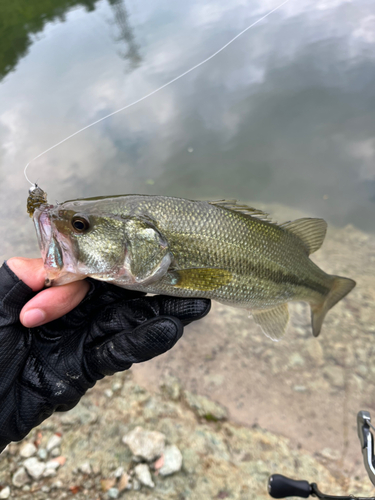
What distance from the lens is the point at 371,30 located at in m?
9.70

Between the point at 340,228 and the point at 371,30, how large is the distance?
7.95 metres

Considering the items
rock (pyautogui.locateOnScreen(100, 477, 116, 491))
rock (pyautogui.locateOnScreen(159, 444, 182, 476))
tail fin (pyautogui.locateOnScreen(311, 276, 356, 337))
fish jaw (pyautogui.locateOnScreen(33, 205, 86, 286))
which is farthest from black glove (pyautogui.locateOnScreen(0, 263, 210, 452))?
tail fin (pyautogui.locateOnScreen(311, 276, 356, 337))

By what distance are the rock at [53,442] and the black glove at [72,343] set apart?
0.62 metres

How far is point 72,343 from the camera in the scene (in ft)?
7.29

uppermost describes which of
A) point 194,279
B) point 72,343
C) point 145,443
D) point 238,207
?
point 238,207

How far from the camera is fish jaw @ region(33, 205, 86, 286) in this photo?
175cm

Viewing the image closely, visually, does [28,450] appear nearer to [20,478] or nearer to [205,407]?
[20,478]

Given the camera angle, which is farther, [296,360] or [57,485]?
[296,360]

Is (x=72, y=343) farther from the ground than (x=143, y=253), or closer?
closer

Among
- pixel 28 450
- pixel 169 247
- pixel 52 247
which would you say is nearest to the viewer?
pixel 52 247

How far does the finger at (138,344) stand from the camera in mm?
1939

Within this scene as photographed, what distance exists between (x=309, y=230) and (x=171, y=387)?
210cm

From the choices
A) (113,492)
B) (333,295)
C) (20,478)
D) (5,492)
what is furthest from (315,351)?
(5,492)

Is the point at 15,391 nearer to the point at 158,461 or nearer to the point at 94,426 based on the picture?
the point at 94,426
